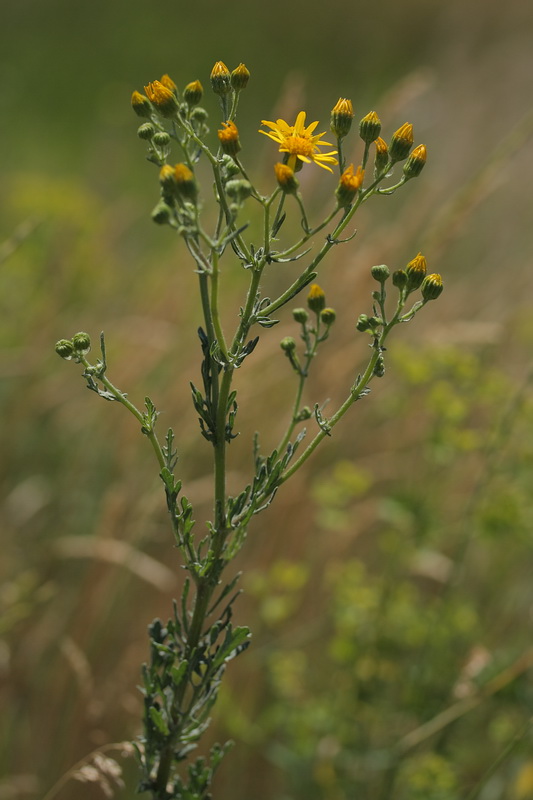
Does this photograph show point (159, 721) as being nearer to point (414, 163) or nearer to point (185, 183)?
point (185, 183)

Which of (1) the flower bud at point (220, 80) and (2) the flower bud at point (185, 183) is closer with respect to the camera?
(2) the flower bud at point (185, 183)

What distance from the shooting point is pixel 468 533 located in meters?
2.21

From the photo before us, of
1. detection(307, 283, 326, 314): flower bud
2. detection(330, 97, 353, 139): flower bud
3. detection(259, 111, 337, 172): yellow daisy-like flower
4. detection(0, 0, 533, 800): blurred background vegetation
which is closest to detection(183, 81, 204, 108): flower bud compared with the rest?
detection(259, 111, 337, 172): yellow daisy-like flower

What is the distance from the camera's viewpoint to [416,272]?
4.03ft

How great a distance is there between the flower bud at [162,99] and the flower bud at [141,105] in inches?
0.5

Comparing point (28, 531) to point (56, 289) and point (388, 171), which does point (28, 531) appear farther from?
point (388, 171)

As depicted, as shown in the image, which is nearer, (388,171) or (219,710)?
(388,171)

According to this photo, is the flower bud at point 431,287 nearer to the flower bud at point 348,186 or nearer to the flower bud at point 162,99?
the flower bud at point 348,186

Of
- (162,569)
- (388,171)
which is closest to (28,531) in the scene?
(162,569)

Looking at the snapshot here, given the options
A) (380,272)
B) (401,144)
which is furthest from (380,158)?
(380,272)

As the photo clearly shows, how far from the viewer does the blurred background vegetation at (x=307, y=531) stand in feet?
7.05

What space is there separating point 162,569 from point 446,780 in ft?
3.18

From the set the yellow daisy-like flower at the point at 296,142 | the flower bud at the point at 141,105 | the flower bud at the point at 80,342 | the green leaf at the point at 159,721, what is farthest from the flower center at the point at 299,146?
the green leaf at the point at 159,721

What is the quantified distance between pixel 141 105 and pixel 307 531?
1832 millimetres
